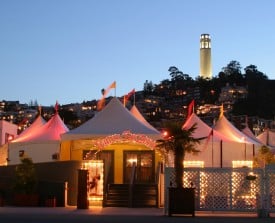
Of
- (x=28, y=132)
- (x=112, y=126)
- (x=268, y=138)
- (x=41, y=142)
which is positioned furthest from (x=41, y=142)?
(x=268, y=138)

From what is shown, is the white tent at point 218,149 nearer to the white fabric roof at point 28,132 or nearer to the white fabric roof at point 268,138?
the white fabric roof at point 28,132

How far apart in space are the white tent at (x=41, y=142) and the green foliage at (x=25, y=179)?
1064 cm

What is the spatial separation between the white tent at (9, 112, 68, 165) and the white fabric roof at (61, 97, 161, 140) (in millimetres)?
6660

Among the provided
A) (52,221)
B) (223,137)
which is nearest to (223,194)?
(52,221)

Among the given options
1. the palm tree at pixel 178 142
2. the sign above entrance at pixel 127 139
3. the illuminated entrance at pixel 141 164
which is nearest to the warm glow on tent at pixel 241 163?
the illuminated entrance at pixel 141 164

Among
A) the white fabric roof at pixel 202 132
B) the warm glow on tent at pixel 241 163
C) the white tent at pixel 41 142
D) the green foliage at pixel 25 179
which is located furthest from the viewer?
the white tent at pixel 41 142

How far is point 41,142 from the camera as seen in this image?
126 feet

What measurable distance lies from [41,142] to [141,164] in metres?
8.14

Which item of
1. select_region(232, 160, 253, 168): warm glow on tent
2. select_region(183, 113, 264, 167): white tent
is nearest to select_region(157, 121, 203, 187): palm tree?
select_region(183, 113, 264, 167): white tent

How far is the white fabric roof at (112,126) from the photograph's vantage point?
30.9m

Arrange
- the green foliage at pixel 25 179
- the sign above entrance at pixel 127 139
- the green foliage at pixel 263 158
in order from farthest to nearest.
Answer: the green foliage at pixel 263 158 → the sign above entrance at pixel 127 139 → the green foliage at pixel 25 179

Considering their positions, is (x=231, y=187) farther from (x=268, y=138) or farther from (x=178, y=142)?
(x=268, y=138)

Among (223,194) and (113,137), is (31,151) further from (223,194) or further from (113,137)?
(223,194)

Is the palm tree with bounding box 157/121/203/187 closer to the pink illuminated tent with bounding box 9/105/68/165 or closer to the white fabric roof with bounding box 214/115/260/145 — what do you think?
the white fabric roof with bounding box 214/115/260/145
